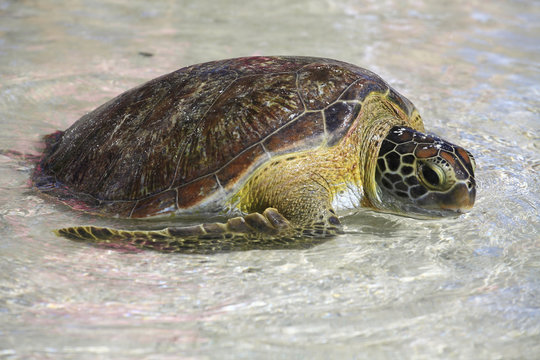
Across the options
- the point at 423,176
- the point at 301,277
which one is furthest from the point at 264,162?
the point at 423,176

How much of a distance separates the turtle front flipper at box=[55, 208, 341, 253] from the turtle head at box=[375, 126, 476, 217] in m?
0.68

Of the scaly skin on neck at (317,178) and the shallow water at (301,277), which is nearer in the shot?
the shallow water at (301,277)

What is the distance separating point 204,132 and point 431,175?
4.60ft

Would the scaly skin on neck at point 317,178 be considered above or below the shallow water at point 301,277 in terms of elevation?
above

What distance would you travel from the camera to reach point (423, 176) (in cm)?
321

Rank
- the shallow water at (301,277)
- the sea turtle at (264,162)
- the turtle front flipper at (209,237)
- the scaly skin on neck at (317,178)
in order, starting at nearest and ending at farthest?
the shallow water at (301,277)
the turtle front flipper at (209,237)
the sea turtle at (264,162)
the scaly skin on neck at (317,178)

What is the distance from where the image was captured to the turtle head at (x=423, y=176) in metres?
3.12

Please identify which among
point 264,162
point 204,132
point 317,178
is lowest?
point 317,178

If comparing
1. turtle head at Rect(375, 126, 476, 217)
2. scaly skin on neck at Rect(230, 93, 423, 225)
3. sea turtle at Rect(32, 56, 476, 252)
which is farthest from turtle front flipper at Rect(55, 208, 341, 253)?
turtle head at Rect(375, 126, 476, 217)

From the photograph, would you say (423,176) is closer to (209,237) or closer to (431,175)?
(431,175)

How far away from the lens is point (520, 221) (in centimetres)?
329

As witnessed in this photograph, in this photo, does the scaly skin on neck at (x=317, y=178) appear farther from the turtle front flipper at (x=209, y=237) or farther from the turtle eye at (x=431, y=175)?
the turtle eye at (x=431, y=175)

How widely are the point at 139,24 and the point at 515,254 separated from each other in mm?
6471

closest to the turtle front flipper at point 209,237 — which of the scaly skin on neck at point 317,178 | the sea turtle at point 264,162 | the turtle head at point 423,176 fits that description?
the sea turtle at point 264,162
